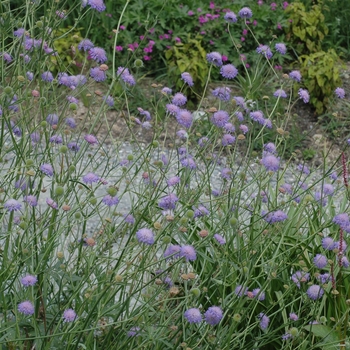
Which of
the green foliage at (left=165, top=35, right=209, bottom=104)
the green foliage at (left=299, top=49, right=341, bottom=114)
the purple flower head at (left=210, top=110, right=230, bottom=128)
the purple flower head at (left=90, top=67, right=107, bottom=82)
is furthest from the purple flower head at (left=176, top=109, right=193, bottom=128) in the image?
the green foliage at (left=299, top=49, right=341, bottom=114)

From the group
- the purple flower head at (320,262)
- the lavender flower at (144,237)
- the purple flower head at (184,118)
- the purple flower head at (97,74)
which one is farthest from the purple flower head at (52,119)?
the purple flower head at (320,262)

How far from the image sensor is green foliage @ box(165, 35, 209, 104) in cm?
554

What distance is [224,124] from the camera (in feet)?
8.04

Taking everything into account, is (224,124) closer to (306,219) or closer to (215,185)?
(306,219)

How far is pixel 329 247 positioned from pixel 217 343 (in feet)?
1.46

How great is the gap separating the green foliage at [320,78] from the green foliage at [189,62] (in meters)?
0.74

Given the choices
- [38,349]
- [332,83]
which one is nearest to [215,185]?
[332,83]

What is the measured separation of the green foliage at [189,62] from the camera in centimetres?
554

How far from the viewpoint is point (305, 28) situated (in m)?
6.10

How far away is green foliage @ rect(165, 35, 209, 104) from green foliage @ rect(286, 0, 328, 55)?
32.4 inches

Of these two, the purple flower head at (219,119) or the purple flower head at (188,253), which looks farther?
the purple flower head at (219,119)

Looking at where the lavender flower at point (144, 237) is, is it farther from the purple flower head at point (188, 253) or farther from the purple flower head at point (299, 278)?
the purple flower head at point (299, 278)

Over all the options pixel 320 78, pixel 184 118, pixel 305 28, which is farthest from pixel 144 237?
pixel 305 28

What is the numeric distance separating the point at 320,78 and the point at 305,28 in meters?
0.65
